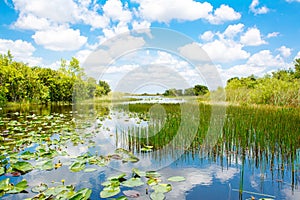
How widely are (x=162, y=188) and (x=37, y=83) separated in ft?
50.7

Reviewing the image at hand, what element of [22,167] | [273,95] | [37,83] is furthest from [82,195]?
[37,83]

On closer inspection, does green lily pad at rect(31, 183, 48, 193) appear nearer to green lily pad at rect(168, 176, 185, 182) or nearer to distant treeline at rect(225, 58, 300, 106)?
green lily pad at rect(168, 176, 185, 182)

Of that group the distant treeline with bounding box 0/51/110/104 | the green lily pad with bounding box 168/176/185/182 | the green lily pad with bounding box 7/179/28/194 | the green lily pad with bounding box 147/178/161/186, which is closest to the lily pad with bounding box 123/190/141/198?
the green lily pad with bounding box 147/178/161/186

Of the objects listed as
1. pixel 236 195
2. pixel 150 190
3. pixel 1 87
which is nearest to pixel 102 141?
pixel 150 190

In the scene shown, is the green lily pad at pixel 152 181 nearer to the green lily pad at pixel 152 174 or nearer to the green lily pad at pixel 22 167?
the green lily pad at pixel 152 174

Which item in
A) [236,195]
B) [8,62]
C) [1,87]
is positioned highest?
[8,62]

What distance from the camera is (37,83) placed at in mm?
15672

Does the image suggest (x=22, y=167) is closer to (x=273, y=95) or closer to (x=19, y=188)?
(x=19, y=188)

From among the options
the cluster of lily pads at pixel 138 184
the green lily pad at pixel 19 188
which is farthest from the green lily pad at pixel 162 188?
the green lily pad at pixel 19 188

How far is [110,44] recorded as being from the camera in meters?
4.06

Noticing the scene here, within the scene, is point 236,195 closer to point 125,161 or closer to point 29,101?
point 125,161

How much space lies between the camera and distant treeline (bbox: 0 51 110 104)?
1313cm

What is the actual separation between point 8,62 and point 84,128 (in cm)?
1191

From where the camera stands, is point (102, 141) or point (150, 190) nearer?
point (150, 190)
